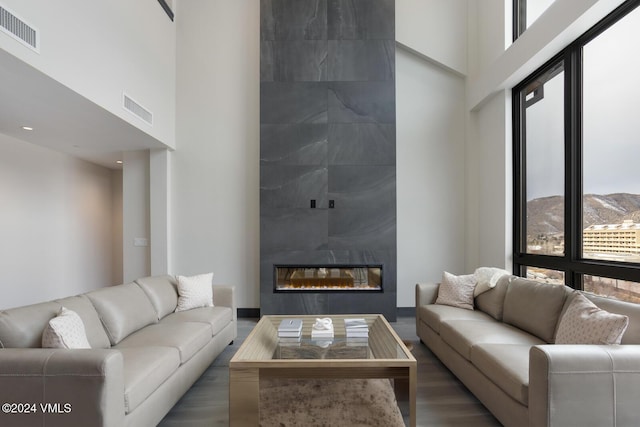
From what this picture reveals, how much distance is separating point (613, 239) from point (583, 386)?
170 cm

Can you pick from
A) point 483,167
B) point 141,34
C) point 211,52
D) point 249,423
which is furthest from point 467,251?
point 141,34

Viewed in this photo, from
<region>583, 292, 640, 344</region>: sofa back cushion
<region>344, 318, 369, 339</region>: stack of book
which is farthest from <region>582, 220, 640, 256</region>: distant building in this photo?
<region>344, 318, 369, 339</region>: stack of book

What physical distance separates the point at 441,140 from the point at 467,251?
1.58 metres

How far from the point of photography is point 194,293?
12.6 feet

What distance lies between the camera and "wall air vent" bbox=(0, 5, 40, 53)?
7.86 feet

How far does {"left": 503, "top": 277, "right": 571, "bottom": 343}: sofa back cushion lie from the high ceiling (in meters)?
3.98

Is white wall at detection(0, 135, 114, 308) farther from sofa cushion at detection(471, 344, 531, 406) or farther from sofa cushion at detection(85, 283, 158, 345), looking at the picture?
sofa cushion at detection(471, 344, 531, 406)

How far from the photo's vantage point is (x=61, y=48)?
2912mm

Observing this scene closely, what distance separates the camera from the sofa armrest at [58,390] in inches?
69.2

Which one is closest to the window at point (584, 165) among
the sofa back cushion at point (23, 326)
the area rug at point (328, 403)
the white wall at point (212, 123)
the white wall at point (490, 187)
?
the white wall at point (490, 187)

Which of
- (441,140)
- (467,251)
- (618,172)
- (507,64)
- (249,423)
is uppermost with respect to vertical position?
(507,64)

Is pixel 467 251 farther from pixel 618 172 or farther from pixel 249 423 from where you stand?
pixel 249 423

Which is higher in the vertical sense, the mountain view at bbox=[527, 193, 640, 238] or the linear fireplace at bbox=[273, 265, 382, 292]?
the mountain view at bbox=[527, 193, 640, 238]

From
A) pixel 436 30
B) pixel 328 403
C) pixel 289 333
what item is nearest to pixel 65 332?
pixel 289 333
